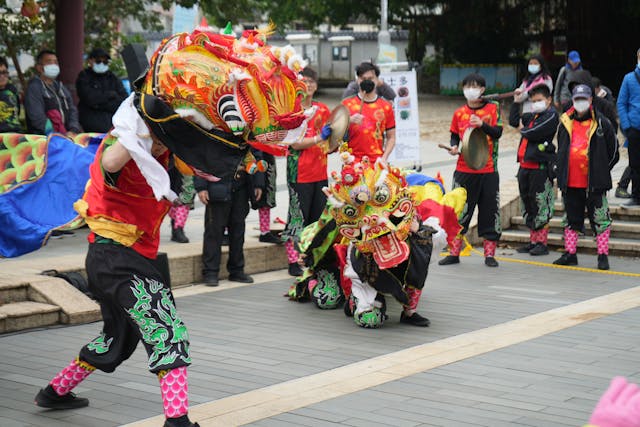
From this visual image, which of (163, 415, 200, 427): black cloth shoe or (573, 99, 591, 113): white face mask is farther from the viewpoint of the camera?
(573, 99, 591, 113): white face mask

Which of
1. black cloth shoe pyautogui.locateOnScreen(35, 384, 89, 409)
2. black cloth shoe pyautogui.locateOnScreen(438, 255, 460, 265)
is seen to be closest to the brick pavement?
black cloth shoe pyautogui.locateOnScreen(35, 384, 89, 409)

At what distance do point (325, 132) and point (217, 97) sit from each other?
15.6 feet

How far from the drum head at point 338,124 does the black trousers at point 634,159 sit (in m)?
4.61

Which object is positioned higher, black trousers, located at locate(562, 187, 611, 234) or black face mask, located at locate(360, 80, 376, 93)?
black face mask, located at locate(360, 80, 376, 93)

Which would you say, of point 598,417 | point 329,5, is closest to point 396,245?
point 598,417

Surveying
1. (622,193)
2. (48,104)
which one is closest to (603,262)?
(622,193)

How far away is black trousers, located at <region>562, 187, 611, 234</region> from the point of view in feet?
35.8

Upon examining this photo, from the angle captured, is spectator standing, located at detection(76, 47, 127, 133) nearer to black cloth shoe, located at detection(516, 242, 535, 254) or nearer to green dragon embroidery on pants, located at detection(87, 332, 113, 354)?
black cloth shoe, located at detection(516, 242, 535, 254)

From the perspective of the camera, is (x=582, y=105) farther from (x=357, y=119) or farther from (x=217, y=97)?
(x=217, y=97)

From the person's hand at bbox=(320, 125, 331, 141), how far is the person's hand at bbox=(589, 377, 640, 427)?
7.27 meters

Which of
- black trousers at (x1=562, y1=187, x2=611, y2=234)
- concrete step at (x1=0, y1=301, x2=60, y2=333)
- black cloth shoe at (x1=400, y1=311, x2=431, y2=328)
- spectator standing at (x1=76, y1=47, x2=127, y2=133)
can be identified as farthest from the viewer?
spectator standing at (x1=76, y1=47, x2=127, y2=133)

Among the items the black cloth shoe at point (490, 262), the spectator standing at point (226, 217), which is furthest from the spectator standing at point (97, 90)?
the black cloth shoe at point (490, 262)

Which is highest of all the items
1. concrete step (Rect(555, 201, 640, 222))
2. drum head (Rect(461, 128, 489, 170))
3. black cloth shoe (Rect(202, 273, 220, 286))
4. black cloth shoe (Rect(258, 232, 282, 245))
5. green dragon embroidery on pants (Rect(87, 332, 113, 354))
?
drum head (Rect(461, 128, 489, 170))

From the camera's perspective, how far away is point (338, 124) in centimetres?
984
